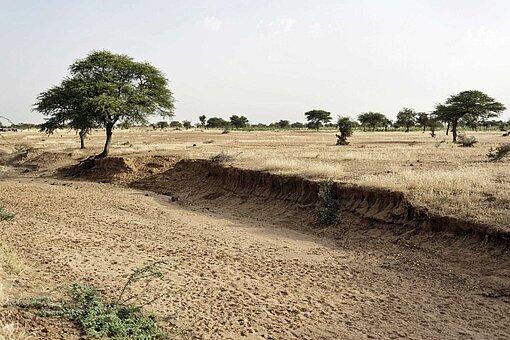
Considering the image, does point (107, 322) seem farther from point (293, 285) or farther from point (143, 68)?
point (143, 68)

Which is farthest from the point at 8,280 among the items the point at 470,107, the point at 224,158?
the point at 470,107

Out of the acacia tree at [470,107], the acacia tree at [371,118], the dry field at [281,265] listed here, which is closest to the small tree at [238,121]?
the acacia tree at [371,118]

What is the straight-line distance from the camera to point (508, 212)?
33.4 ft

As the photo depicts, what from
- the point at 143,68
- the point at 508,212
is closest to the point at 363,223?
the point at 508,212

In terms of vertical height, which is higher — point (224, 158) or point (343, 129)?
point (343, 129)

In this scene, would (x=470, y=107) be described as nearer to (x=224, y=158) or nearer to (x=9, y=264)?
(x=224, y=158)

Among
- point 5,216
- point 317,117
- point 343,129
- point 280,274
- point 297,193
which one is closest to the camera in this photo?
point 280,274

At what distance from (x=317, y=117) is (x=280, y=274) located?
332 feet

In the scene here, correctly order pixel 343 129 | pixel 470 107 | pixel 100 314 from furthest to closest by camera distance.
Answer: pixel 470 107
pixel 343 129
pixel 100 314

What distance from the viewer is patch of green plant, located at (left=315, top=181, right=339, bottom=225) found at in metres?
13.8

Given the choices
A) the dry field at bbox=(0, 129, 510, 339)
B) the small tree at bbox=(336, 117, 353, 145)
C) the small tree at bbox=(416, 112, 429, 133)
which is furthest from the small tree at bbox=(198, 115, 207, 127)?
the dry field at bbox=(0, 129, 510, 339)

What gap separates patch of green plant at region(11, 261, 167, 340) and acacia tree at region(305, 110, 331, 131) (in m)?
102

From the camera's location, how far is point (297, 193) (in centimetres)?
1647

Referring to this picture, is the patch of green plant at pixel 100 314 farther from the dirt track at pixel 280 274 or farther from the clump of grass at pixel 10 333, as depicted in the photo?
the clump of grass at pixel 10 333
